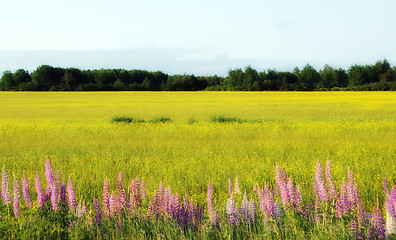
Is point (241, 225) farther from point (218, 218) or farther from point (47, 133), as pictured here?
point (47, 133)

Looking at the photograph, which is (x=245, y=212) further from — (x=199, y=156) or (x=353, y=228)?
(x=199, y=156)

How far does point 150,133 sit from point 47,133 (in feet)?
19.2

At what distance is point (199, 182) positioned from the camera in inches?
422

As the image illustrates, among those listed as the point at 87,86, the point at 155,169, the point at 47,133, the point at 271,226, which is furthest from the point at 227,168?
the point at 87,86

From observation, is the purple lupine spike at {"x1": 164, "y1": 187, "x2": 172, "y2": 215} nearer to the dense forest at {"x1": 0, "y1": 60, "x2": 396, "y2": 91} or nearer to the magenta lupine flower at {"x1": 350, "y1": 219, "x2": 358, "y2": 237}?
the magenta lupine flower at {"x1": 350, "y1": 219, "x2": 358, "y2": 237}

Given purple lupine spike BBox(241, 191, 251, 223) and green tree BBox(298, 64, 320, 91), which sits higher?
green tree BBox(298, 64, 320, 91)

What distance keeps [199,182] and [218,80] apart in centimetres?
12614

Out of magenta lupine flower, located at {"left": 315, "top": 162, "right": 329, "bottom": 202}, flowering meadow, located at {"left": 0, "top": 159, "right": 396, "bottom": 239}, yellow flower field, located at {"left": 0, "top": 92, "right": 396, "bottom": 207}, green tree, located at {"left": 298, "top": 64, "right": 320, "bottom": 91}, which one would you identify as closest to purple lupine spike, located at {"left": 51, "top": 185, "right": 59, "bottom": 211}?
flowering meadow, located at {"left": 0, "top": 159, "right": 396, "bottom": 239}

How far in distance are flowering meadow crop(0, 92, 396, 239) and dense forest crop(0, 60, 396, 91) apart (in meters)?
94.6

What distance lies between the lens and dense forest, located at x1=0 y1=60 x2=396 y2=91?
389 ft

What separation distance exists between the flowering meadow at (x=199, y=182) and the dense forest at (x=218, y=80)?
9456cm

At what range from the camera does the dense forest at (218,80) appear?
118438mm

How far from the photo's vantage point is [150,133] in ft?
74.8

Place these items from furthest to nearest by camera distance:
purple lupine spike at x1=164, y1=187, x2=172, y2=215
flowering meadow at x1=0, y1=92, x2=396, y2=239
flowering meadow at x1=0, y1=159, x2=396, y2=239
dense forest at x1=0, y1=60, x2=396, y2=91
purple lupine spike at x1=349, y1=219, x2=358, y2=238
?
dense forest at x1=0, y1=60, x2=396, y2=91, purple lupine spike at x1=164, y1=187, x2=172, y2=215, flowering meadow at x1=0, y1=92, x2=396, y2=239, flowering meadow at x1=0, y1=159, x2=396, y2=239, purple lupine spike at x1=349, y1=219, x2=358, y2=238
